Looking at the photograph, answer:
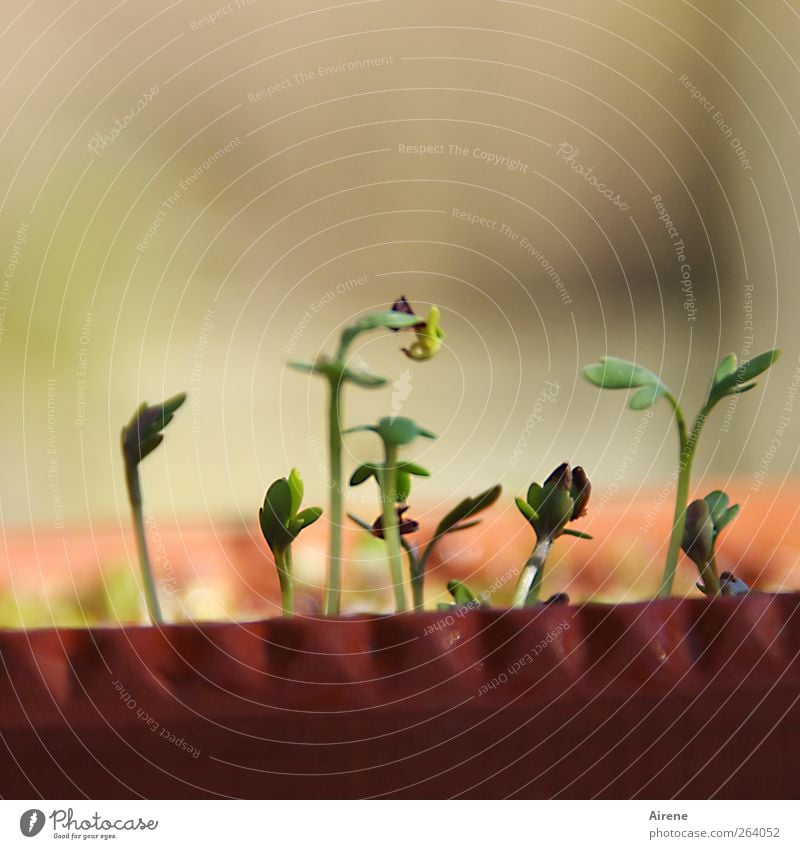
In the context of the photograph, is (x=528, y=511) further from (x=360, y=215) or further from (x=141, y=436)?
(x=360, y=215)

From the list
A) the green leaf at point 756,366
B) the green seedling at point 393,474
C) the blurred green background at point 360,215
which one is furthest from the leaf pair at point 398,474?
the blurred green background at point 360,215

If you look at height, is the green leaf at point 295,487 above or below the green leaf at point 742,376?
below

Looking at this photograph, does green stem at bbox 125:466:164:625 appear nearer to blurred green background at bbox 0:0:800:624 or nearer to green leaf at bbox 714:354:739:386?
green leaf at bbox 714:354:739:386

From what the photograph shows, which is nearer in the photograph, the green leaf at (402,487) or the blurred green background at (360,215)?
the green leaf at (402,487)

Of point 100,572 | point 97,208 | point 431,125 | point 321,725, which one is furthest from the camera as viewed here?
point 431,125

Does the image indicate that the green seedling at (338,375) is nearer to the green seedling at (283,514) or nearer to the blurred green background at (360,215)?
the green seedling at (283,514)
